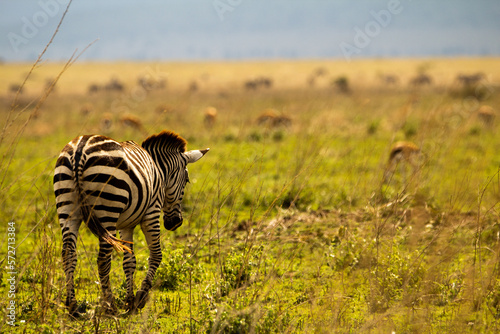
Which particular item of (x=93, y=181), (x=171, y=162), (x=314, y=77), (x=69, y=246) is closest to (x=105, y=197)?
(x=93, y=181)

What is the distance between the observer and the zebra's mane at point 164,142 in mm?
4898

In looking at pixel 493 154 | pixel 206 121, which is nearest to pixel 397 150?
pixel 493 154

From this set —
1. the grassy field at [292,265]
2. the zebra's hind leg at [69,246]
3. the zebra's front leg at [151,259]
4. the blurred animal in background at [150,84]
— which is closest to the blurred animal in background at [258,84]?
the blurred animal in background at [150,84]

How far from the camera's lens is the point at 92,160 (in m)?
3.91

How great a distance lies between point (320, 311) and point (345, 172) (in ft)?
20.4

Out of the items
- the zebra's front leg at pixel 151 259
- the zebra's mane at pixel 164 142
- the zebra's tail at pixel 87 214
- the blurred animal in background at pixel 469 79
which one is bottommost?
the zebra's front leg at pixel 151 259

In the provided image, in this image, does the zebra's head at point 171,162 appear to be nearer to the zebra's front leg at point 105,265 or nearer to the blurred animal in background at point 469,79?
the zebra's front leg at point 105,265

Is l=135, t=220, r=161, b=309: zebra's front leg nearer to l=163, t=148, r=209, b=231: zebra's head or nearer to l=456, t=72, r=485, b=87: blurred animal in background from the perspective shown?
l=163, t=148, r=209, b=231: zebra's head

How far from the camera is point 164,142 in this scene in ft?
16.3

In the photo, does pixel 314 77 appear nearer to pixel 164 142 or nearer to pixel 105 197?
pixel 164 142

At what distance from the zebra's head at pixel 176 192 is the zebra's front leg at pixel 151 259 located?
45 centimetres

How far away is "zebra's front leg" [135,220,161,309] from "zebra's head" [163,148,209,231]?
17.8 inches

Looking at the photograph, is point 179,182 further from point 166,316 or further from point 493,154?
point 493,154

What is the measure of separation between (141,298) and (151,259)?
40 centimetres
